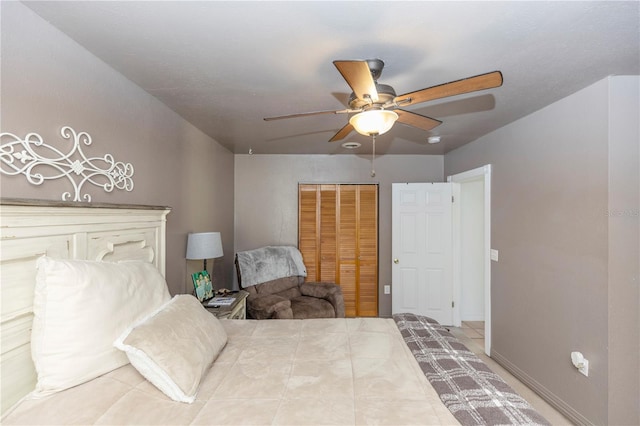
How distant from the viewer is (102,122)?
1.73 meters

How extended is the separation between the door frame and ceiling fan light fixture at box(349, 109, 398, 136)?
2191 mm

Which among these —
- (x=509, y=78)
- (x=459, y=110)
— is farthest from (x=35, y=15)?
(x=459, y=110)

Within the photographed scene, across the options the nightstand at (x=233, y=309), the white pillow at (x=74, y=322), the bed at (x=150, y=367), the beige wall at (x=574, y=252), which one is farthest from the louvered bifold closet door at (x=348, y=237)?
the white pillow at (x=74, y=322)

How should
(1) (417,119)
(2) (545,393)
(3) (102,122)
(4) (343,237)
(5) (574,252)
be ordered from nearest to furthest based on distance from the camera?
(3) (102,122), (1) (417,119), (5) (574,252), (2) (545,393), (4) (343,237)

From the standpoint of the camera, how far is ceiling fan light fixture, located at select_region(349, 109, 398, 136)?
163 centimetres

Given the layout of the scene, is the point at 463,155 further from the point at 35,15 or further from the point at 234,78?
the point at 35,15

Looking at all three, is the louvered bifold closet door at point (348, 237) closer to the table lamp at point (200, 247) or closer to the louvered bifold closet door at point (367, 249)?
the louvered bifold closet door at point (367, 249)

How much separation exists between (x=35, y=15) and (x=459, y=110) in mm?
2780

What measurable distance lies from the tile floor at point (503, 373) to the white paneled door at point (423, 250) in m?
0.29

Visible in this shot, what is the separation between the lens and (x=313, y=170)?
4.47 meters

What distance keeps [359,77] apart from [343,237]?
324 cm

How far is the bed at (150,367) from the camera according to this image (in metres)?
1.10

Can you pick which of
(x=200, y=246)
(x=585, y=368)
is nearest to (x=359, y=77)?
(x=200, y=246)

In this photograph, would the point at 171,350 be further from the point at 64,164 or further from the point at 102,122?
the point at 102,122
